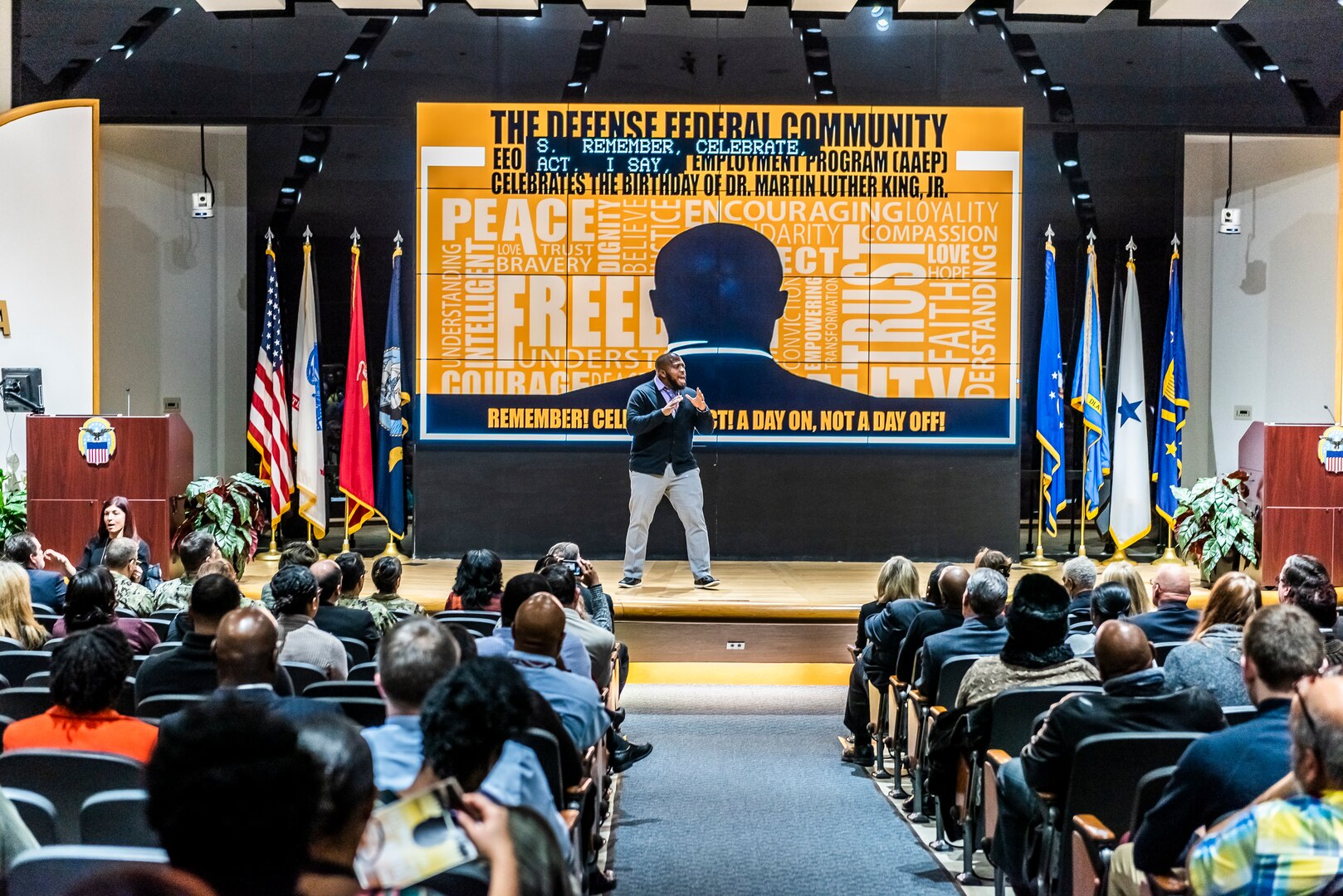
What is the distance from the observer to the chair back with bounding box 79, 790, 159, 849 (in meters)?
2.35

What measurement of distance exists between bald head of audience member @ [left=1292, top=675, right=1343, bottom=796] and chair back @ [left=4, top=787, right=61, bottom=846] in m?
2.14

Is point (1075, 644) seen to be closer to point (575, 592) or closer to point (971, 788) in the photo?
point (971, 788)

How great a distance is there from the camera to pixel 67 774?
264 centimetres

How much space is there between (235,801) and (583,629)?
3.23 metres

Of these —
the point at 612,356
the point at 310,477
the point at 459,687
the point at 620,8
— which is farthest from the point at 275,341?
the point at 459,687

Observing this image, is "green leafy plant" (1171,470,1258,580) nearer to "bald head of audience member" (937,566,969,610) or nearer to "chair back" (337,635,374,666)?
"bald head of audience member" (937,566,969,610)

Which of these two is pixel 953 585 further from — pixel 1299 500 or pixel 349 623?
pixel 1299 500

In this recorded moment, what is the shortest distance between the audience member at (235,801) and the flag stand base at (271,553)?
316 inches

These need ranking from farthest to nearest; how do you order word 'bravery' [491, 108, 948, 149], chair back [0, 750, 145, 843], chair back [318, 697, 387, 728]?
word 'bravery' [491, 108, 948, 149] < chair back [318, 697, 387, 728] < chair back [0, 750, 145, 843]

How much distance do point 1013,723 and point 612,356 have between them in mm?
5760

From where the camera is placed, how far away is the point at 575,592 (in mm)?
4836

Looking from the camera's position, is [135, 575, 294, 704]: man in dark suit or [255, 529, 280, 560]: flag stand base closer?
Answer: [135, 575, 294, 704]: man in dark suit

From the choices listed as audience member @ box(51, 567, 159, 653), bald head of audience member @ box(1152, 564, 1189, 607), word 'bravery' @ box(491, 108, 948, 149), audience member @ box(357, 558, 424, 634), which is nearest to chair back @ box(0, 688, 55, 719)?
audience member @ box(51, 567, 159, 653)

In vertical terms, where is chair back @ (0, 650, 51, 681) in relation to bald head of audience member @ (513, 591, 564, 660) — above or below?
below
